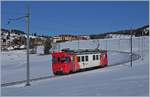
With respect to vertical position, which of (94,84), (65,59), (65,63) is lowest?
(94,84)

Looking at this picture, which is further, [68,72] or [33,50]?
[33,50]

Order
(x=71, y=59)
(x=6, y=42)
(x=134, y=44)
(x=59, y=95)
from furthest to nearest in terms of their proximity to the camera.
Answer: (x=6, y=42) → (x=134, y=44) → (x=71, y=59) → (x=59, y=95)

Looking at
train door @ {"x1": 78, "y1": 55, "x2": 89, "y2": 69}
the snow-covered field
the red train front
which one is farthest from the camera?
train door @ {"x1": 78, "y1": 55, "x2": 89, "y2": 69}

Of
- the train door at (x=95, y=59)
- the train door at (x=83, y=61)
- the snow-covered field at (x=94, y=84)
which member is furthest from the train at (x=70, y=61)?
the snow-covered field at (x=94, y=84)

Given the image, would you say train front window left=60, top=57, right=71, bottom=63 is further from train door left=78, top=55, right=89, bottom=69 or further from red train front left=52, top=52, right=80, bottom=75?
train door left=78, top=55, right=89, bottom=69

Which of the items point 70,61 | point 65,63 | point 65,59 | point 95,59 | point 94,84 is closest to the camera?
point 94,84

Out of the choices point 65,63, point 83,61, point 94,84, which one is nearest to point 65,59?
point 65,63

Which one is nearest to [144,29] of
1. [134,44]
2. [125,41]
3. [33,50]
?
A: [125,41]

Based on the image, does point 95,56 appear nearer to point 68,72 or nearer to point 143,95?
point 68,72

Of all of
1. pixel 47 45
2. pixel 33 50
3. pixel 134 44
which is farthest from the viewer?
pixel 134 44

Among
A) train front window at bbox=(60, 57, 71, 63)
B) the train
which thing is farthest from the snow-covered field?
train front window at bbox=(60, 57, 71, 63)

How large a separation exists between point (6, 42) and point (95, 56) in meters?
140

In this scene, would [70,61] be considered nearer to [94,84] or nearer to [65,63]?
[65,63]

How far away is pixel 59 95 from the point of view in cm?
2031
